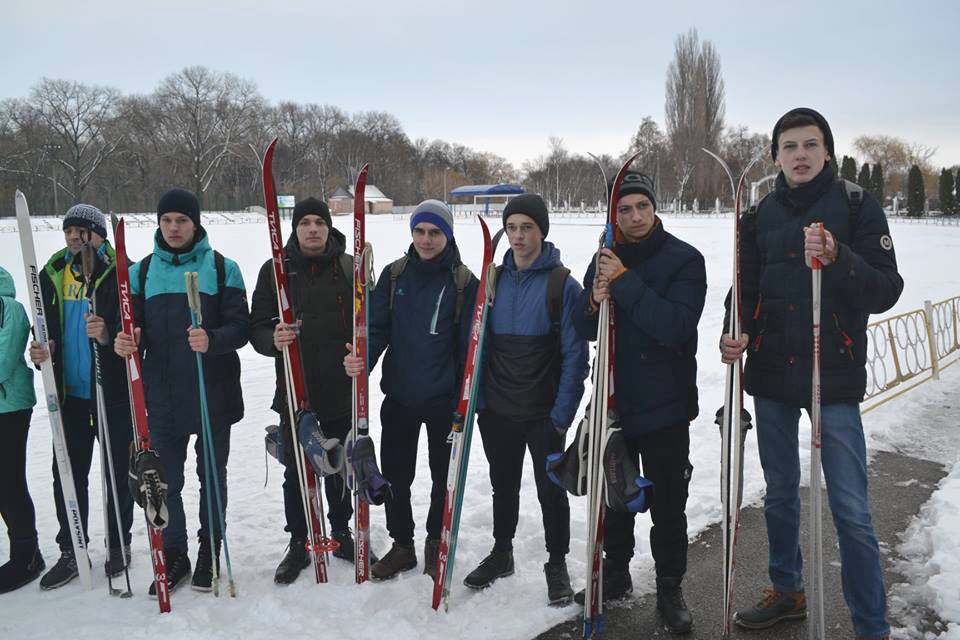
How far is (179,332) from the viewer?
10.8ft

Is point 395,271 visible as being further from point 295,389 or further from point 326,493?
point 326,493

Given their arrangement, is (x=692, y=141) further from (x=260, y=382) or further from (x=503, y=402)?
(x=503, y=402)

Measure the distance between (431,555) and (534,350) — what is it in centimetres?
132

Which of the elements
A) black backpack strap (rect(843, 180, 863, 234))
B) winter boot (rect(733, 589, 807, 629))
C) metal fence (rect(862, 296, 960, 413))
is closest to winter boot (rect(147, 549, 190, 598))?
winter boot (rect(733, 589, 807, 629))

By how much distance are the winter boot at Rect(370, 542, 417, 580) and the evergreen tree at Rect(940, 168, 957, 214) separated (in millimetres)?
57399

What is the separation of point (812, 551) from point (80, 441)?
3.72 metres

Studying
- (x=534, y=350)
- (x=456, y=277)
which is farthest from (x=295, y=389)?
(x=534, y=350)

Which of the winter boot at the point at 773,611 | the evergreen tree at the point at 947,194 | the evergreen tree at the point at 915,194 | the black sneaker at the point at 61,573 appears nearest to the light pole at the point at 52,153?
the black sneaker at the point at 61,573

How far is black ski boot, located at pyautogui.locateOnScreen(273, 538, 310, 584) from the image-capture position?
343 cm

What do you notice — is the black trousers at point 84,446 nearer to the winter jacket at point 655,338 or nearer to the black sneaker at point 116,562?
the black sneaker at point 116,562

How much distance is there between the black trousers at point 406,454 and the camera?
3463mm

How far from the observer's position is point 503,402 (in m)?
3.24

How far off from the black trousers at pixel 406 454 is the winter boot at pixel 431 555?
0.03m

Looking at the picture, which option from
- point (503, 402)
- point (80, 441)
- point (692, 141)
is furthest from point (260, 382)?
point (692, 141)
